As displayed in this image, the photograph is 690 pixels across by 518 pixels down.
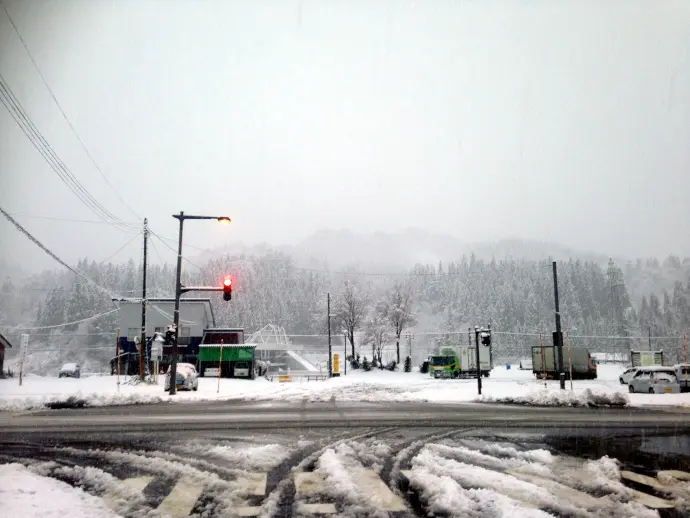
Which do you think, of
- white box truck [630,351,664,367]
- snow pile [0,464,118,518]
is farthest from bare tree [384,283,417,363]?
snow pile [0,464,118,518]

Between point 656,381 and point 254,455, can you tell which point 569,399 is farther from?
point 254,455

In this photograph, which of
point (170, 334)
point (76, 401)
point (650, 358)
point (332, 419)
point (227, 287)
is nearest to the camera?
point (332, 419)

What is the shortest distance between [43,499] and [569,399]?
19.1 m

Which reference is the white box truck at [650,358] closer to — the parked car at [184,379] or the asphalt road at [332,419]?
the asphalt road at [332,419]

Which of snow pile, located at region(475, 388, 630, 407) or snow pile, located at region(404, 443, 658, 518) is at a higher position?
snow pile, located at region(404, 443, 658, 518)

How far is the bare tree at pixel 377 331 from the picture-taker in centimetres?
7206

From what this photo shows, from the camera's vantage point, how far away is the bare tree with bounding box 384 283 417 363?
7375 centimetres

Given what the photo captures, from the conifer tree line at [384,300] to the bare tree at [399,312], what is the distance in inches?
6.2

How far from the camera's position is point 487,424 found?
13.0m

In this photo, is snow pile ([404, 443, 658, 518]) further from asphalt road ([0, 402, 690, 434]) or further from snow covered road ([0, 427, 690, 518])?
asphalt road ([0, 402, 690, 434])

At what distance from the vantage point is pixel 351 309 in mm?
72062

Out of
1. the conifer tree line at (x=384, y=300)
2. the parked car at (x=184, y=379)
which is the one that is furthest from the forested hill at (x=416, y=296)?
the parked car at (x=184, y=379)

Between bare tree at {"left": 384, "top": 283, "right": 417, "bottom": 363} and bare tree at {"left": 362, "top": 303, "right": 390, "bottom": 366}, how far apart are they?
967 millimetres

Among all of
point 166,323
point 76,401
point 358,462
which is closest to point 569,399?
point 358,462
